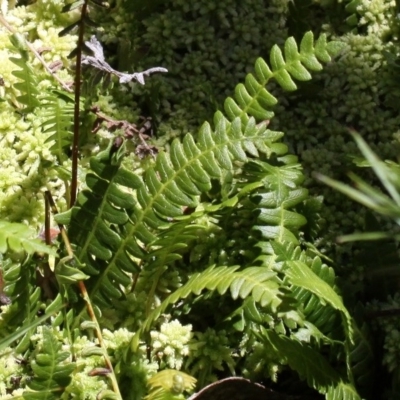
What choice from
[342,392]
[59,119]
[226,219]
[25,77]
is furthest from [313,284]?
[25,77]

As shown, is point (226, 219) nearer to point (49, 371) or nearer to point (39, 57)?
point (49, 371)

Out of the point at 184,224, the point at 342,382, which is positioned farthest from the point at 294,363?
the point at 184,224

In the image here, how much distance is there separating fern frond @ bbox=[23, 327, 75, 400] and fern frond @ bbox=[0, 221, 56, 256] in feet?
1.03

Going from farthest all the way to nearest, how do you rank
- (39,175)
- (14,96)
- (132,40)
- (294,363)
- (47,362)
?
(132,40), (14,96), (39,175), (294,363), (47,362)

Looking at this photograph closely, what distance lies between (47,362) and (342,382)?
83 cm

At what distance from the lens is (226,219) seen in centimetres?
228

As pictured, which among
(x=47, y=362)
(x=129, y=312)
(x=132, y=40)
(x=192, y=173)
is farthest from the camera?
(x=132, y=40)

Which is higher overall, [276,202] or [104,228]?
[104,228]

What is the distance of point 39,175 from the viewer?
2463mm

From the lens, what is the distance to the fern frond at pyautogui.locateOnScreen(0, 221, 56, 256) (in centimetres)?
154

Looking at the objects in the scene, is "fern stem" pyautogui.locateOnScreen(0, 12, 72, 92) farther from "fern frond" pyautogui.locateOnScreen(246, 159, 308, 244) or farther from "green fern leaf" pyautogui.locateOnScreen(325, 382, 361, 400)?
"green fern leaf" pyautogui.locateOnScreen(325, 382, 361, 400)

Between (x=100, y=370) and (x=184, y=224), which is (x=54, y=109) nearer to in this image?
(x=184, y=224)

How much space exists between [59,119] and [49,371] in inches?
33.4

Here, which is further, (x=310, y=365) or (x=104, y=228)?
(x=104, y=228)
